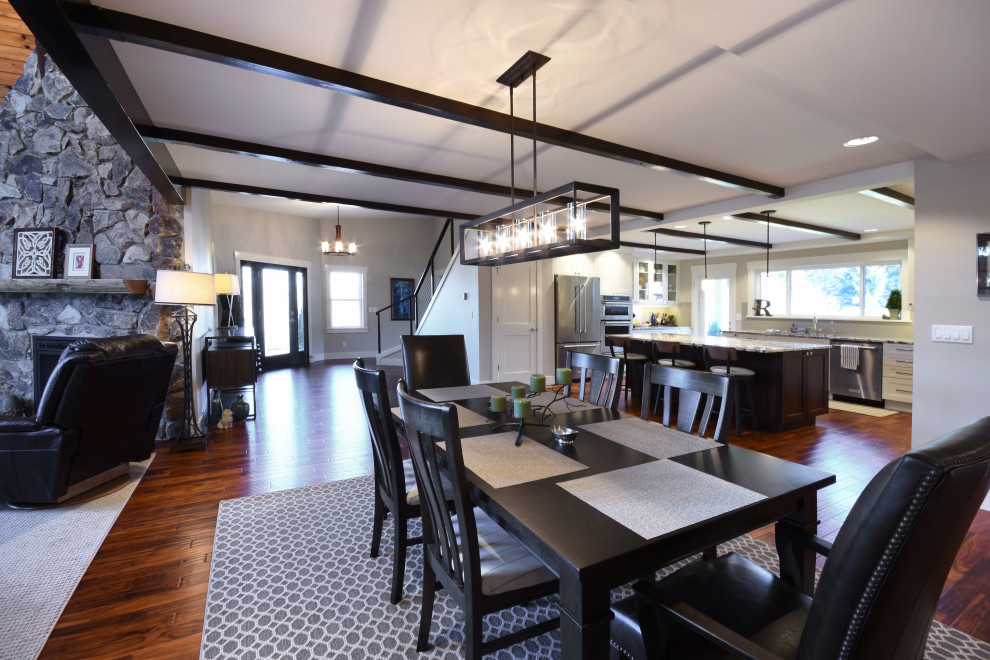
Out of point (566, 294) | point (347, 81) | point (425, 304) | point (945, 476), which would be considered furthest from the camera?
point (425, 304)

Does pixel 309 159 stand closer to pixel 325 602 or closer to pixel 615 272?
pixel 325 602

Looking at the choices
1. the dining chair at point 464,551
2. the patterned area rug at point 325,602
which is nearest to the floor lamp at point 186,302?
the patterned area rug at point 325,602

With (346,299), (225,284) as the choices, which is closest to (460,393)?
(225,284)

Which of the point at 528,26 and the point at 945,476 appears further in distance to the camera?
the point at 528,26

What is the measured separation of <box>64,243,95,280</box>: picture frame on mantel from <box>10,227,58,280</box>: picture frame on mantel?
4.0 inches

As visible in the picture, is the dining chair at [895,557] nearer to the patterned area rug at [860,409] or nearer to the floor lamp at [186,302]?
the floor lamp at [186,302]

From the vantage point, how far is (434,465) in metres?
1.38

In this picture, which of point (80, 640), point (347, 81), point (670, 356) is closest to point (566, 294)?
point (670, 356)

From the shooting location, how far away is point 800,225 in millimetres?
6262

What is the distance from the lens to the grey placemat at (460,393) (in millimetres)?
2779

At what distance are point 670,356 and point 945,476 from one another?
15.7 feet

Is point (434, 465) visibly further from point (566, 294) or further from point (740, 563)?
point (566, 294)

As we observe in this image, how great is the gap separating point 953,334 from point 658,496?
319 cm

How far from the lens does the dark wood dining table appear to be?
1.04m
